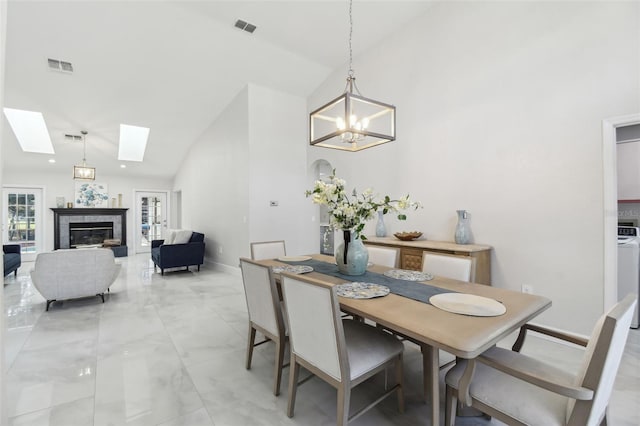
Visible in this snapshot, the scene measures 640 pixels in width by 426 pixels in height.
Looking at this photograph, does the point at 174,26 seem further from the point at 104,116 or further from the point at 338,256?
the point at 338,256

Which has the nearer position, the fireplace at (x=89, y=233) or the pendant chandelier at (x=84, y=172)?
the pendant chandelier at (x=84, y=172)

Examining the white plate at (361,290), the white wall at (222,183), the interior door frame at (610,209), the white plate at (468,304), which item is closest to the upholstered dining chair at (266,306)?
the white plate at (361,290)

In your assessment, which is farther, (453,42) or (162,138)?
(162,138)

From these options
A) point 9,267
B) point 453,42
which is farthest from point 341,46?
point 9,267

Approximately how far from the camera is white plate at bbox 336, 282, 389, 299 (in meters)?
1.72

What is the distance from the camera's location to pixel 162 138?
6859 millimetres

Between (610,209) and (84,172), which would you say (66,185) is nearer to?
(84,172)

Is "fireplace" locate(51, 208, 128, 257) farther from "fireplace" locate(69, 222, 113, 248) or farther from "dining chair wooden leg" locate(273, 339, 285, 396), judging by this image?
"dining chair wooden leg" locate(273, 339, 285, 396)

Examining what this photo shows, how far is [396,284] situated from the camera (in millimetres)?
1995

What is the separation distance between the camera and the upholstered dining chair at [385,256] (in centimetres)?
284

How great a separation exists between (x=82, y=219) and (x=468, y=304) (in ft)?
31.7

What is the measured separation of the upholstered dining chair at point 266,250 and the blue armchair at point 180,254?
3142 mm

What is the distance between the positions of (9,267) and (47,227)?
134 inches

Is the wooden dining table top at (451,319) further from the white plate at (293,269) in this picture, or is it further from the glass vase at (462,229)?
the glass vase at (462,229)
